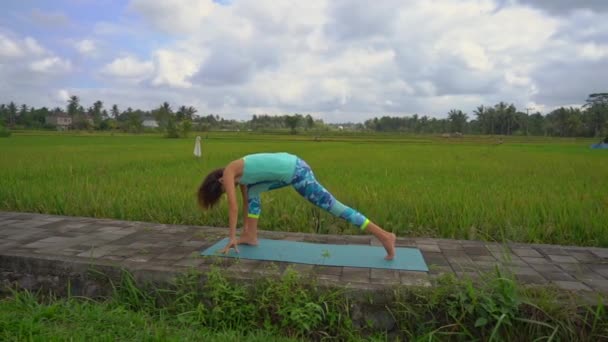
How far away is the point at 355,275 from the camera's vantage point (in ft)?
8.36

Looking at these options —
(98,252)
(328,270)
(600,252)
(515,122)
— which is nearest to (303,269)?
(328,270)

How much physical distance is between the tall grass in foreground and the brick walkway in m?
0.14

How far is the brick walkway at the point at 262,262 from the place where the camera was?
2.53 m

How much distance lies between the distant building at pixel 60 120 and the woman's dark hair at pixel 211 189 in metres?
59.4

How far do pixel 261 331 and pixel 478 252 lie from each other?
1842mm

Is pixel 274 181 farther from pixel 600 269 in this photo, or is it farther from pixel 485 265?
pixel 600 269

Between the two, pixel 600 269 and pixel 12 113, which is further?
pixel 12 113

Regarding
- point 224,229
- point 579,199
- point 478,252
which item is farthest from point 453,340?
point 579,199

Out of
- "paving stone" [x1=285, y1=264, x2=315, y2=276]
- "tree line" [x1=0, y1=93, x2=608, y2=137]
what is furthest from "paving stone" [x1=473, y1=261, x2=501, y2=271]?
"tree line" [x1=0, y1=93, x2=608, y2=137]

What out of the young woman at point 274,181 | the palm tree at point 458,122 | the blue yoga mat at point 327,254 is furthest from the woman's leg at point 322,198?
the palm tree at point 458,122

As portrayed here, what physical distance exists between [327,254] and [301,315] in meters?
0.72

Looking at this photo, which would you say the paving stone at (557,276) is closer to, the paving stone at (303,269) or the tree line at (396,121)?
the paving stone at (303,269)

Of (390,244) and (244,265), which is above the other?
(390,244)

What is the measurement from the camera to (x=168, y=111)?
54562 millimetres
